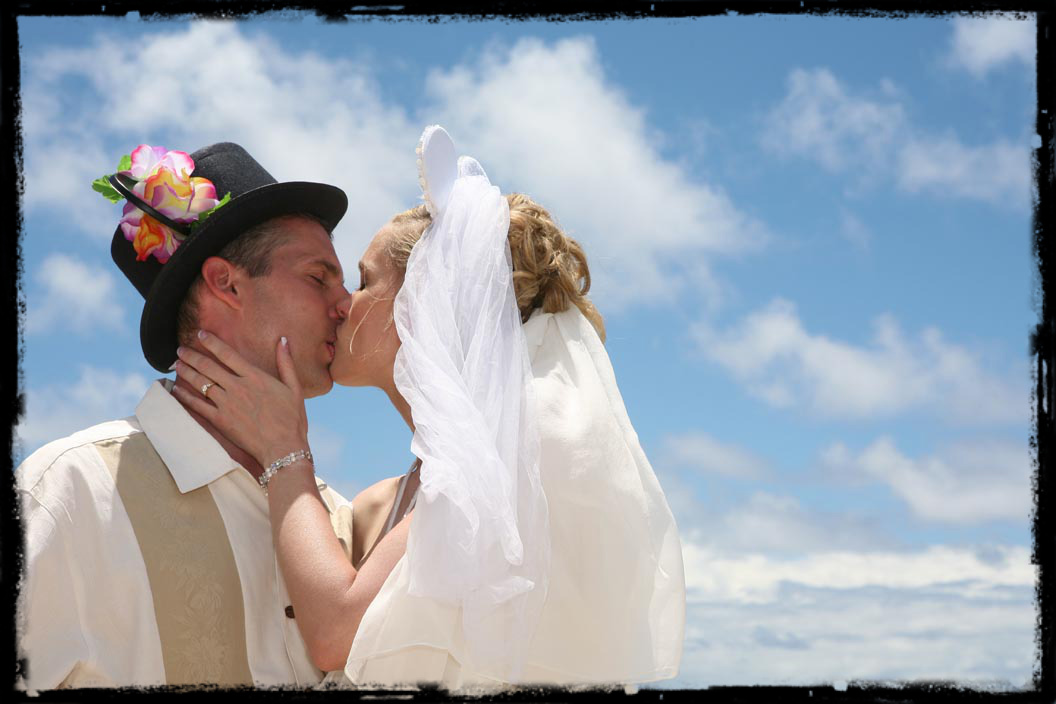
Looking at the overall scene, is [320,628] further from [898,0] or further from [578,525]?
[898,0]

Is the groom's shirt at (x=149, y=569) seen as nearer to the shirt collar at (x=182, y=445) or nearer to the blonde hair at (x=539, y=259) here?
the shirt collar at (x=182, y=445)

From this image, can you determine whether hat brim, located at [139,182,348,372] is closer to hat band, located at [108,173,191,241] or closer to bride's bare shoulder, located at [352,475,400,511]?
hat band, located at [108,173,191,241]

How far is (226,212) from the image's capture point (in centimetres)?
447

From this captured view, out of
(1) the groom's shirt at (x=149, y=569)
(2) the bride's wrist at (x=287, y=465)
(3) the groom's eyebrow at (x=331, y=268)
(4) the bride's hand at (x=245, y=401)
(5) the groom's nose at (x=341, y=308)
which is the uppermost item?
(3) the groom's eyebrow at (x=331, y=268)

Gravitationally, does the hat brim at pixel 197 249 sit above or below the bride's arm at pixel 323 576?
above

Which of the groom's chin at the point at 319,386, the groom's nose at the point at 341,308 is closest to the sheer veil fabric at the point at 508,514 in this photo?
the groom's nose at the point at 341,308

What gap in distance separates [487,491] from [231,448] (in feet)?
4.25

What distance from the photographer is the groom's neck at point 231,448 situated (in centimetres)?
434

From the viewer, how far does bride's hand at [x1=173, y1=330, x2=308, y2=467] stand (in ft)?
14.0

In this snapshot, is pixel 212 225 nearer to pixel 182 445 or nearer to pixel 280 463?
pixel 182 445

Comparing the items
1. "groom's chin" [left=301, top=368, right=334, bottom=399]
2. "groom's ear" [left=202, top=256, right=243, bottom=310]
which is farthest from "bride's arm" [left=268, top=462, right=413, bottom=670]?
"groom's ear" [left=202, top=256, right=243, bottom=310]

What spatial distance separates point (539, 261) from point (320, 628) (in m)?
1.72

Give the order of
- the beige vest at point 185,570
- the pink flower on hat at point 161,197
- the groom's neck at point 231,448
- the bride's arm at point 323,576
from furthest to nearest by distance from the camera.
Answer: the pink flower on hat at point 161,197, the groom's neck at point 231,448, the beige vest at point 185,570, the bride's arm at point 323,576

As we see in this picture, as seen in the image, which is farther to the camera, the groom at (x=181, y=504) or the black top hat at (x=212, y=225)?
the black top hat at (x=212, y=225)
